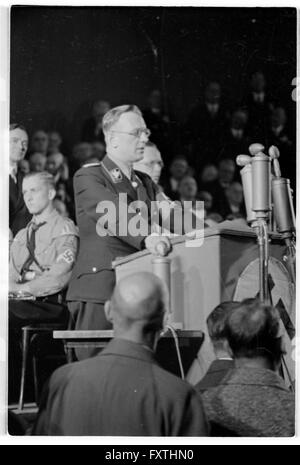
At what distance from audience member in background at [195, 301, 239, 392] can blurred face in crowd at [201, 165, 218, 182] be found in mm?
375

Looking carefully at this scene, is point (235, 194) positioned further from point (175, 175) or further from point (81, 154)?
point (81, 154)

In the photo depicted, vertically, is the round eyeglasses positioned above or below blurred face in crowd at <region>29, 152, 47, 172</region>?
above

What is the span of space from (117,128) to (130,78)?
0.16 meters

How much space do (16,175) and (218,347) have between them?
0.78 meters

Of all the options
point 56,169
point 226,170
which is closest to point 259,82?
point 226,170

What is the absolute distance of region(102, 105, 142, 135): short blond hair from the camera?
6.75 ft

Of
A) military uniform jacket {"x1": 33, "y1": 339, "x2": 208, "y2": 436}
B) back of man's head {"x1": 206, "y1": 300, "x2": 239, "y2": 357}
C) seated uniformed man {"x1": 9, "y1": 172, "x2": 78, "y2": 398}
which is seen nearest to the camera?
military uniform jacket {"x1": 33, "y1": 339, "x2": 208, "y2": 436}

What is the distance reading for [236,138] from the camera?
2080mm

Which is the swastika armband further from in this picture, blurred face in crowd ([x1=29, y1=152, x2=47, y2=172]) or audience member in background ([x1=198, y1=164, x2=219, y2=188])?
audience member in background ([x1=198, y1=164, x2=219, y2=188])

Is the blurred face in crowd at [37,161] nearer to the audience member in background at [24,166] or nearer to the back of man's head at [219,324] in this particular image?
the audience member in background at [24,166]

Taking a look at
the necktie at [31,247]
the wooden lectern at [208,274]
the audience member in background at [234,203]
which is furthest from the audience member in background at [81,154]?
the audience member in background at [234,203]

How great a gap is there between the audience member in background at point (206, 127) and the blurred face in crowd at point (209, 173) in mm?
30

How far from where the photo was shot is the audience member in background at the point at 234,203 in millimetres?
2051

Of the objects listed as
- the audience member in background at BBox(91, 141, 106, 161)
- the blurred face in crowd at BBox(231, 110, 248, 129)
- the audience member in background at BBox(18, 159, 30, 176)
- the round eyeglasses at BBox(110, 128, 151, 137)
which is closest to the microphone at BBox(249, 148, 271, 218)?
the blurred face in crowd at BBox(231, 110, 248, 129)
